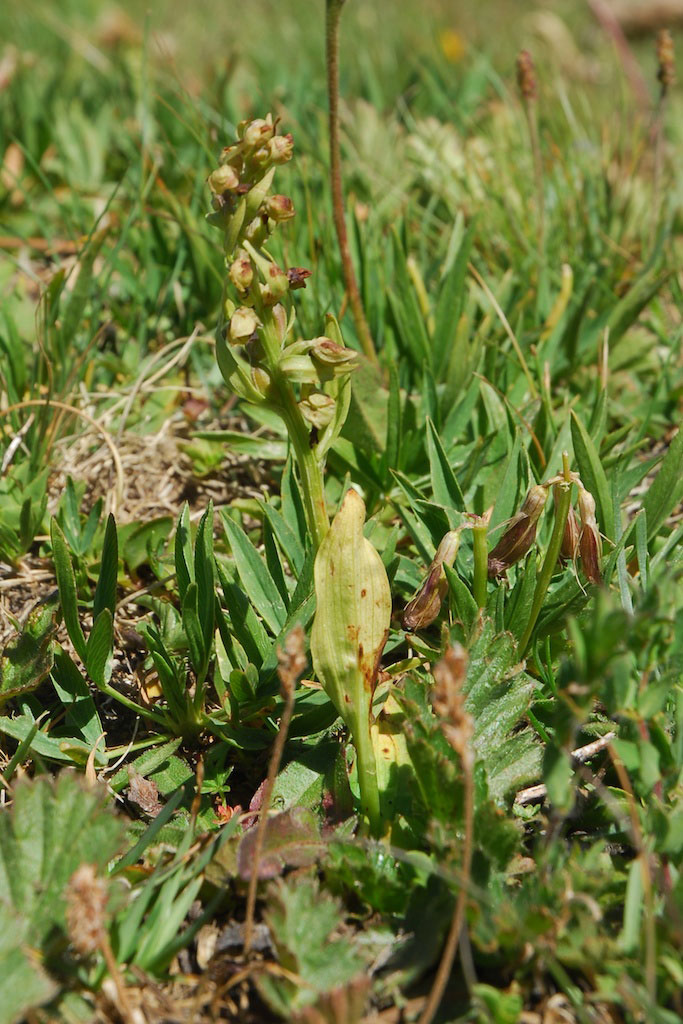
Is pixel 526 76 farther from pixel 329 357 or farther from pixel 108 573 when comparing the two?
pixel 108 573

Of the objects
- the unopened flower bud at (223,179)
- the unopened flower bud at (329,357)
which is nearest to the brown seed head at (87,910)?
the unopened flower bud at (329,357)

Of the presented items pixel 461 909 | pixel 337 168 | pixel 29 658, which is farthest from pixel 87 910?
pixel 337 168

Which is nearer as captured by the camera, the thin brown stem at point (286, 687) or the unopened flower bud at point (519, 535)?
the thin brown stem at point (286, 687)

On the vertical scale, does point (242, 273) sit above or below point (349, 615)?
above

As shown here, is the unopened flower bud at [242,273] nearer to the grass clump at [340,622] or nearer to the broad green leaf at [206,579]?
the grass clump at [340,622]

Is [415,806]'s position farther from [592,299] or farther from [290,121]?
[290,121]

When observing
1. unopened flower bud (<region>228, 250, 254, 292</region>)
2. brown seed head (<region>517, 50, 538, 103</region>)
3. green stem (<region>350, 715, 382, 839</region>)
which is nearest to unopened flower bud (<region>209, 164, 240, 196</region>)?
unopened flower bud (<region>228, 250, 254, 292</region>)
